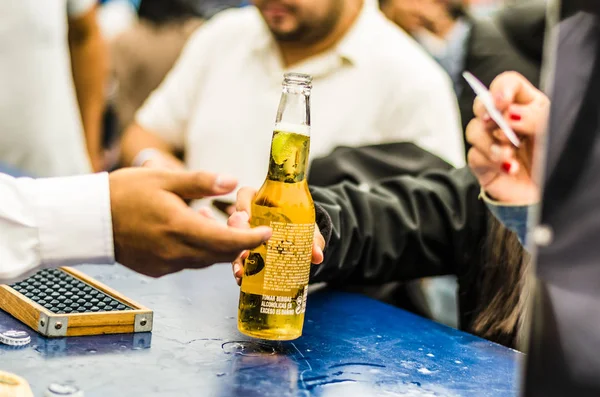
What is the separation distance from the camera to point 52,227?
99 cm

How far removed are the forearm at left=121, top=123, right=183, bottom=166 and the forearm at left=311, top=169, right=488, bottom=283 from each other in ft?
3.91

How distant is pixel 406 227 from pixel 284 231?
0.51 m

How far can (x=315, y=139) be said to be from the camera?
2.39m

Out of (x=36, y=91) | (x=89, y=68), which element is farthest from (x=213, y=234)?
(x=89, y=68)

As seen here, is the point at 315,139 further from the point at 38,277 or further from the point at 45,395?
the point at 45,395

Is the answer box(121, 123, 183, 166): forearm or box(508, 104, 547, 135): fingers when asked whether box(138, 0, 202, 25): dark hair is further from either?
box(508, 104, 547, 135): fingers

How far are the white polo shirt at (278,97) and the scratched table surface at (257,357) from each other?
940 mm

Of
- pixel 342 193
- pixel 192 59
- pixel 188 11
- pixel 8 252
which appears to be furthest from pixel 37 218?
pixel 188 11

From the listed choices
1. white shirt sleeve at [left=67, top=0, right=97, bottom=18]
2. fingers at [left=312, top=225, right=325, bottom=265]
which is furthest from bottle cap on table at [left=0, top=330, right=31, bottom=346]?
white shirt sleeve at [left=67, top=0, right=97, bottom=18]

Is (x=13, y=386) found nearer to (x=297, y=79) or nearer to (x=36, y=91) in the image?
(x=297, y=79)

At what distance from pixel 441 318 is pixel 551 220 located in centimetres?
111

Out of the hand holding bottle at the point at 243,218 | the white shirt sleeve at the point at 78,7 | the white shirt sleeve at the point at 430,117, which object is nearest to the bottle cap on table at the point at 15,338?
the hand holding bottle at the point at 243,218

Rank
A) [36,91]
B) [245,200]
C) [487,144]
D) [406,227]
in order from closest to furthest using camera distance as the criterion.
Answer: [245,200] → [487,144] → [406,227] → [36,91]

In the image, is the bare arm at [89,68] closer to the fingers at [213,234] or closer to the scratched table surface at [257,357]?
the scratched table surface at [257,357]
